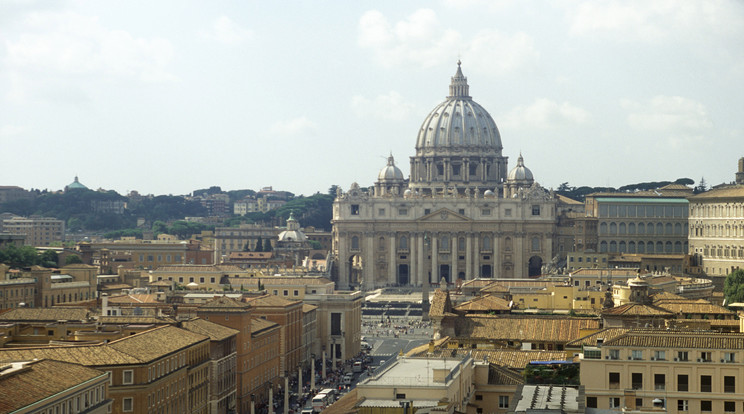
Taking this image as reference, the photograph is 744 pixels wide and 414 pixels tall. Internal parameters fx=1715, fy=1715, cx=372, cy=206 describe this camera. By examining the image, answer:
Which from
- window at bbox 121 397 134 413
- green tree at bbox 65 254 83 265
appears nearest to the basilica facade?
green tree at bbox 65 254 83 265

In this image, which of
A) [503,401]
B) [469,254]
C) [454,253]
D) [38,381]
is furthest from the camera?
[454,253]

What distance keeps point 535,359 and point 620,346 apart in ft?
29.8

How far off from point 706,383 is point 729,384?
1.68ft

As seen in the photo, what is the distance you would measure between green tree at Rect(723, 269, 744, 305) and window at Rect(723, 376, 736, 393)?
176ft

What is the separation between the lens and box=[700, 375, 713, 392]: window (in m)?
38.8

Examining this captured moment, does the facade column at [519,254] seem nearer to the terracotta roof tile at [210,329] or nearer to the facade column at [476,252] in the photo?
the facade column at [476,252]

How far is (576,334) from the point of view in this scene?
5756cm

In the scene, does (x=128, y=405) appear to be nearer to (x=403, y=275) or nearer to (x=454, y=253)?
(x=454, y=253)

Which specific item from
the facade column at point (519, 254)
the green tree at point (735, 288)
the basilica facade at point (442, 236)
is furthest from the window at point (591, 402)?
the facade column at point (519, 254)

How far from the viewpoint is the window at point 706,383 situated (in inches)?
1529

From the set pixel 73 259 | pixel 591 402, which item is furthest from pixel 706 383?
pixel 73 259

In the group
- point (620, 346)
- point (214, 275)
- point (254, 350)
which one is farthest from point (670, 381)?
point (214, 275)

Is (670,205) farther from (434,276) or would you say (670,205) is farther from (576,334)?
(576,334)

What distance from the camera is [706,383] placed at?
38906 mm
